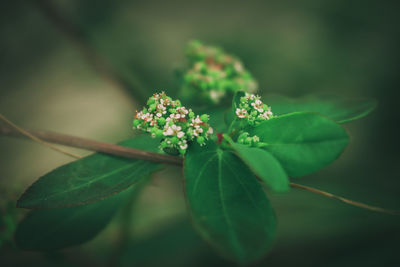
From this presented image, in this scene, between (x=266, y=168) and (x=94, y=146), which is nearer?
(x=266, y=168)

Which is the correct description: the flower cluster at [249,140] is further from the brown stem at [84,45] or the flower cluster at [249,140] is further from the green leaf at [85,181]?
the brown stem at [84,45]

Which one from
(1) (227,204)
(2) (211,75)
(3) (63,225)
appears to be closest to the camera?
(1) (227,204)

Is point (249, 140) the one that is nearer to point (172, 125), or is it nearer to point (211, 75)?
point (172, 125)

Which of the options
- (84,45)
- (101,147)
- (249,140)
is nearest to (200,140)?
(249,140)

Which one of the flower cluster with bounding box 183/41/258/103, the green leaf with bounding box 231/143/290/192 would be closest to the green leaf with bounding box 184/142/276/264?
the green leaf with bounding box 231/143/290/192

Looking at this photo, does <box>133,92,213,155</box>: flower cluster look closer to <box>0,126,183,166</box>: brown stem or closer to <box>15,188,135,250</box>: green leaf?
<box>0,126,183,166</box>: brown stem

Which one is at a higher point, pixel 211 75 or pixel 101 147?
pixel 211 75

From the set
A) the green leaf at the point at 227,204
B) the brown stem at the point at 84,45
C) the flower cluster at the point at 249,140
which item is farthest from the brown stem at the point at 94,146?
the brown stem at the point at 84,45
